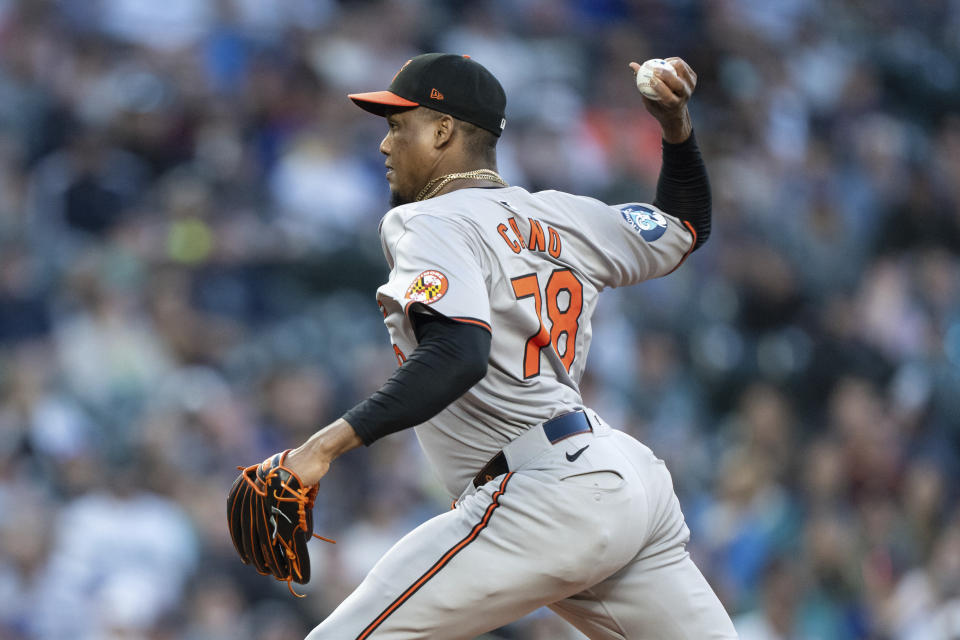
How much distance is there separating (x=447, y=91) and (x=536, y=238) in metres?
0.43

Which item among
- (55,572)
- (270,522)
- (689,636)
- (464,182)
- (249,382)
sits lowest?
(55,572)

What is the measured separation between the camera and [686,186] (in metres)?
3.66

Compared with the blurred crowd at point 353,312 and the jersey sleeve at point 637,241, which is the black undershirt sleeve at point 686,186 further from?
the blurred crowd at point 353,312

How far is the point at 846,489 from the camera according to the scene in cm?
741

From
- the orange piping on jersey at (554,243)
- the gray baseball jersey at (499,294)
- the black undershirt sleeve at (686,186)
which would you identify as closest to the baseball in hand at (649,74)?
the black undershirt sleeve at (686,186)

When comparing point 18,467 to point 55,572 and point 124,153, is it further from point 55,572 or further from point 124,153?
point 124,153

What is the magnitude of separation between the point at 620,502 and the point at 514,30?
25.0 ft

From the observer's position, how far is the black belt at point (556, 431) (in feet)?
9.90

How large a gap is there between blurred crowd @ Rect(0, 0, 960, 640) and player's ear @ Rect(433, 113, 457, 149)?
3105 millimetres

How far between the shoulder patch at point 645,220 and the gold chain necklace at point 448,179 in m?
0.41

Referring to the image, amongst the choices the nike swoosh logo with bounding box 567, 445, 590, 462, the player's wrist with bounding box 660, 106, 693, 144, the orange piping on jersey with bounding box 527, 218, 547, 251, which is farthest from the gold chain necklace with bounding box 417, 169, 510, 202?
the nike swoosh logo with bounding box 567, 445, 590, 462

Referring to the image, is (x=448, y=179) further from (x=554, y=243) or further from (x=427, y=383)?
(x=427, y=383)

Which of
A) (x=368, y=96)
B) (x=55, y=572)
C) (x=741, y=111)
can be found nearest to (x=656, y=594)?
(x=368, y=96)

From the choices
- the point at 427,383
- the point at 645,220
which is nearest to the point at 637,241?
the point at 645,220
